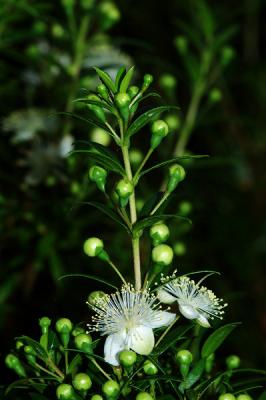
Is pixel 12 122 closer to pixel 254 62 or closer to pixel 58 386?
pixel 58 386

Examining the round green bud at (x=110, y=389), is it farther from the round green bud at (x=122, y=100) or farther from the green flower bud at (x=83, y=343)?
the round green bud at (x=122, y=100)

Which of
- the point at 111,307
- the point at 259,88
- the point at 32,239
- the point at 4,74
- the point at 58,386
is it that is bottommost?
the point at 58,386

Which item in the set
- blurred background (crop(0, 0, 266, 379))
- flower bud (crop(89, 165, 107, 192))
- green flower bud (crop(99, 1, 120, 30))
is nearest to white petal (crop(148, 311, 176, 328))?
flower bud (crop(89, 165, 107, 192))

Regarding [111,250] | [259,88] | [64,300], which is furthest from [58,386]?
[259,88]

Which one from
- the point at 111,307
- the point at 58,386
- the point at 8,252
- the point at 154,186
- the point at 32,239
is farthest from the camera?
the point at 154,186

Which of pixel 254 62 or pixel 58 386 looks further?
pixel 254 62

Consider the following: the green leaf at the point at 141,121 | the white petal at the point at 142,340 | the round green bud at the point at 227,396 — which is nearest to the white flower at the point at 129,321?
the white petal at the point at 142,340

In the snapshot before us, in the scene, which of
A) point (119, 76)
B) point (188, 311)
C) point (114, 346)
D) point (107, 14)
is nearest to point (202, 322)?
point (188, 311)

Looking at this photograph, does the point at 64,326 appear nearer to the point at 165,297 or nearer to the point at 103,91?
the point at 165,297
